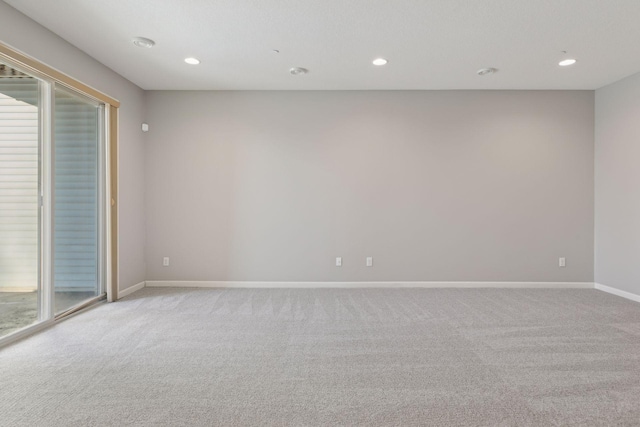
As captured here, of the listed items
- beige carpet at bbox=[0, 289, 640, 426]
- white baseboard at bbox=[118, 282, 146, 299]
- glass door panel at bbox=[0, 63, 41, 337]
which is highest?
glass door panel at bbox=[0, 63, 41, 337]

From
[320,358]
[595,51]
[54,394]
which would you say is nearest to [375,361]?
[320,358]

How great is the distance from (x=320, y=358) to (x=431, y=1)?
2889mm

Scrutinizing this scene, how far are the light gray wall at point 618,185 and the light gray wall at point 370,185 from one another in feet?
0.54

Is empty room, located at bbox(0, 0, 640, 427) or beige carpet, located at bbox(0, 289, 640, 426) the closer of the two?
beige carpet, located at bbox(0, 289, 640, 426)

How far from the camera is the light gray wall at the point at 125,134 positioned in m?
3.10

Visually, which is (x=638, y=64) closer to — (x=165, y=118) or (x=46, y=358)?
(x=165, y=118)

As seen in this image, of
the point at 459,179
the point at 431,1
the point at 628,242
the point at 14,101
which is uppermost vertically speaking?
the point at 431,1

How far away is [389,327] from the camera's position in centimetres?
306

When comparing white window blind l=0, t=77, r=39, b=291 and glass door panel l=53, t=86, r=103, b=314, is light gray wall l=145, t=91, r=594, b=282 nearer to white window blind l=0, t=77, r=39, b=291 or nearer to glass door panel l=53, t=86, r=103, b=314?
glass door panel l=53, t=86, r=103, b=314

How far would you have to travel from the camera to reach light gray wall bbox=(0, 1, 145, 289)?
310cm

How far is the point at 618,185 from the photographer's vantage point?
4.21 m

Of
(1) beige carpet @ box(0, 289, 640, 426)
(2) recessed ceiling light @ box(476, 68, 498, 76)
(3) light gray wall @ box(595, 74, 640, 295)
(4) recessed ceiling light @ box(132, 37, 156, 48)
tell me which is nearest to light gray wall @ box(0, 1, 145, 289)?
(4) recessed ceiling light @ box(132, 37, 156, 48)

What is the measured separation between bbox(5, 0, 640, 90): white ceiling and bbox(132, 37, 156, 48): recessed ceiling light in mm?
60

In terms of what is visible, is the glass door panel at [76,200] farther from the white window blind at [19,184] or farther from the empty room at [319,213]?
the white window blind at [19,184]
